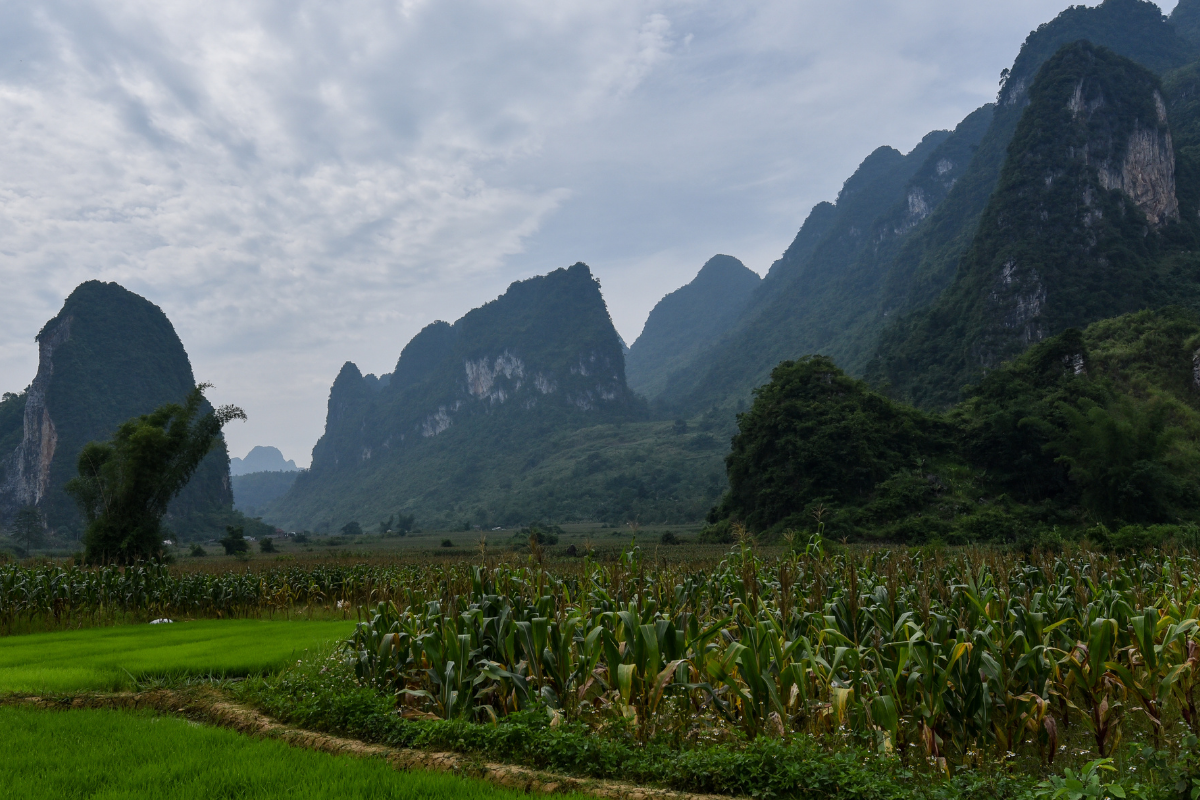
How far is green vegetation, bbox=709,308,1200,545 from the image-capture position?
28766mm

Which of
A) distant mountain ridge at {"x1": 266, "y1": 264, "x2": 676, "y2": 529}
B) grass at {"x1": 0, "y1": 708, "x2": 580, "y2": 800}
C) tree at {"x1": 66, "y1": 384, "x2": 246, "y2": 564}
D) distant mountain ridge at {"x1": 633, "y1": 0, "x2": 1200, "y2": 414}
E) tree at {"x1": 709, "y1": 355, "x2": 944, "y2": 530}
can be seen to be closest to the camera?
grass at {"x1": 0, "y1": 708, "x2": 580, "y2": 800}

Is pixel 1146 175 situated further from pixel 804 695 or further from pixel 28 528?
pixel 28 528

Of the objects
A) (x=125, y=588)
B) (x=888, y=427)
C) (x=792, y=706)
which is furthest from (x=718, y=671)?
(x=888, y=427)

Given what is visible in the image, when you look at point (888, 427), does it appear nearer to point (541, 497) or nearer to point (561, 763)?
point (561, 763)

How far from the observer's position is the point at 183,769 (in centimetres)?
412

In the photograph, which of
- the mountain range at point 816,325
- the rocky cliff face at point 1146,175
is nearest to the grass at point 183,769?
the mountain range at point 816,325

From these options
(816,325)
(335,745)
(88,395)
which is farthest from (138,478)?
(816,325)

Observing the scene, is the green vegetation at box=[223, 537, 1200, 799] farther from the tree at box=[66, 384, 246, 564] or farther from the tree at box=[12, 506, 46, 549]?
the tree at box=[12, 506, 46, 549]

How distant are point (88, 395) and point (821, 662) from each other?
115 meters

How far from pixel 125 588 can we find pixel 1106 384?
154ft

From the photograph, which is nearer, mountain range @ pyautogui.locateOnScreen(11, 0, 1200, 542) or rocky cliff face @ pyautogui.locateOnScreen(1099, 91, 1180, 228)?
mountain range @ pyautogui.locateOnScreen(11, 0, 1200, 542)

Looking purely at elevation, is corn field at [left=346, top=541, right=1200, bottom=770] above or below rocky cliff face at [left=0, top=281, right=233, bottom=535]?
below

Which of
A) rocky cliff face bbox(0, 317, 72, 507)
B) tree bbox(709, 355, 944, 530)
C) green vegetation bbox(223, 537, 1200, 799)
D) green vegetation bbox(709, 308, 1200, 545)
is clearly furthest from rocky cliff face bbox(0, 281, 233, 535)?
green vegetation bbox(223, 537, 1200, 799)

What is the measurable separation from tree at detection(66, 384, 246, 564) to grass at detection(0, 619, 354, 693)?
54.3 ft
